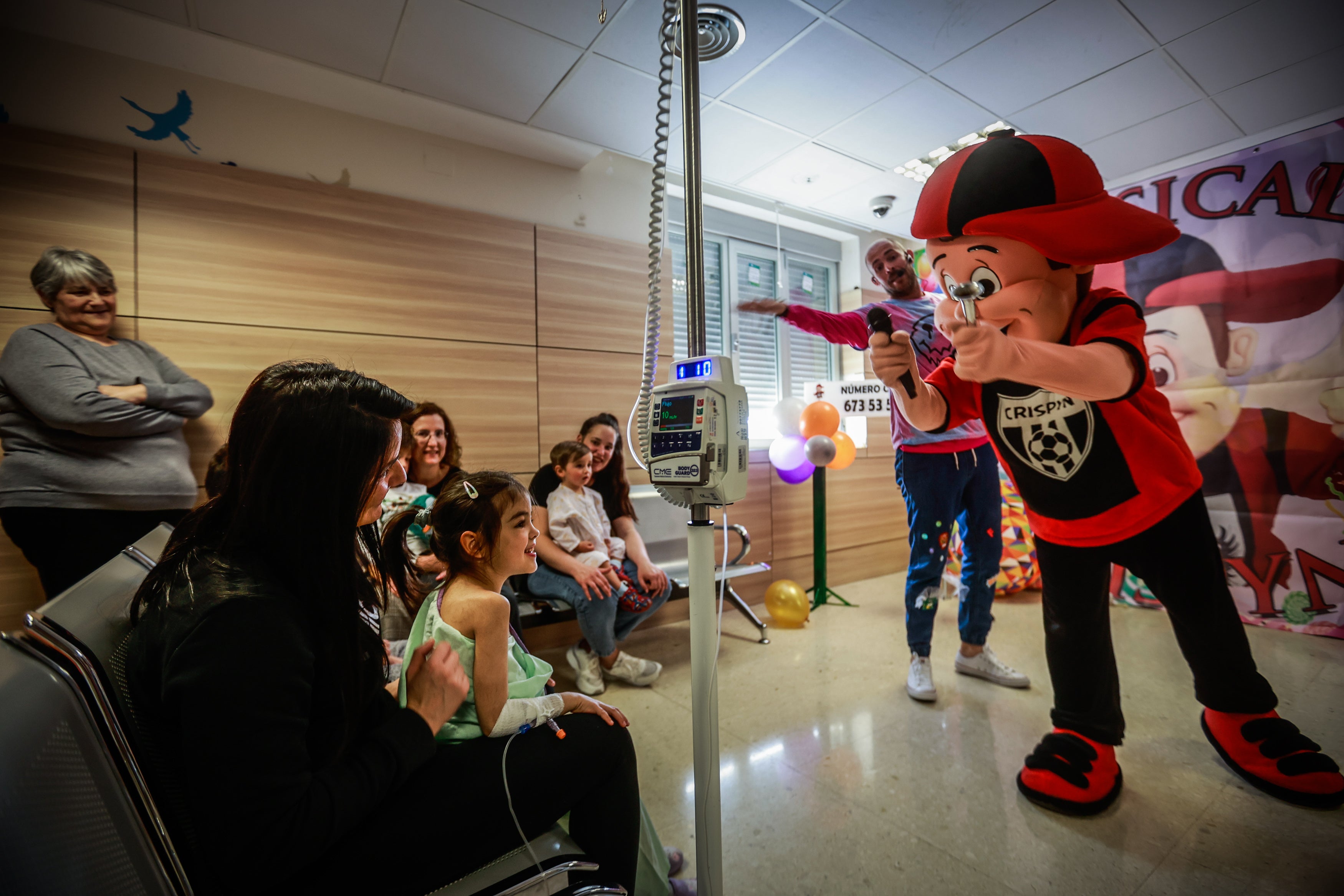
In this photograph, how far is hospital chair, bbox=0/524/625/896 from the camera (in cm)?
40

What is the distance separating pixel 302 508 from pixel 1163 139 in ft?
13.5

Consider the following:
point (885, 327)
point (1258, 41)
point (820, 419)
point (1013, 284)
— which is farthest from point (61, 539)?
point (1258, 41)

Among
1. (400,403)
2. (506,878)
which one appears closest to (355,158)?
(400,403)

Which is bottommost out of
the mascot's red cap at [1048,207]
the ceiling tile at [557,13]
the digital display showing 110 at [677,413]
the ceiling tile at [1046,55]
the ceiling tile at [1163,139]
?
the digital display showing 110 at [677,413]

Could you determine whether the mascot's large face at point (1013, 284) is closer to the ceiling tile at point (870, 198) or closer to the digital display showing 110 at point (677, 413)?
the digital display showing 110 at point (677, 413)

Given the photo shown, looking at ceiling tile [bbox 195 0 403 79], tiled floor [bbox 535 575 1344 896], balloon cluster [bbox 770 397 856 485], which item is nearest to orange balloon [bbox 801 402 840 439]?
balloon cluster [bbox 770 397 856 485]

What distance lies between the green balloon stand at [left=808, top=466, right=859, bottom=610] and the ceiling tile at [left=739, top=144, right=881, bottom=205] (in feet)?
5.60

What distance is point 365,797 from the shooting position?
2.15ft

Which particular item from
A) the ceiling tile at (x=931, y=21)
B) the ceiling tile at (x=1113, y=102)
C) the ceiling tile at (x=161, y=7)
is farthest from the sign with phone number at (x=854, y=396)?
the ceiling tile at (x=161, y=7)

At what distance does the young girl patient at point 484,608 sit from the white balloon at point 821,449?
2177 mm

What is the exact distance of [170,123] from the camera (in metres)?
2.20

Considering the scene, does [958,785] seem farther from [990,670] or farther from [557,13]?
[557,13]

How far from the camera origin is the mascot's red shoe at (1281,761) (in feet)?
4.33

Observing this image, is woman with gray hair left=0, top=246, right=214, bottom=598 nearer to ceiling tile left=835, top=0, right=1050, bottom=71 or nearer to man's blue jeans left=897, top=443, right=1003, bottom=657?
man's blue jeans left=897, top=443, right=1003, bottom=657
